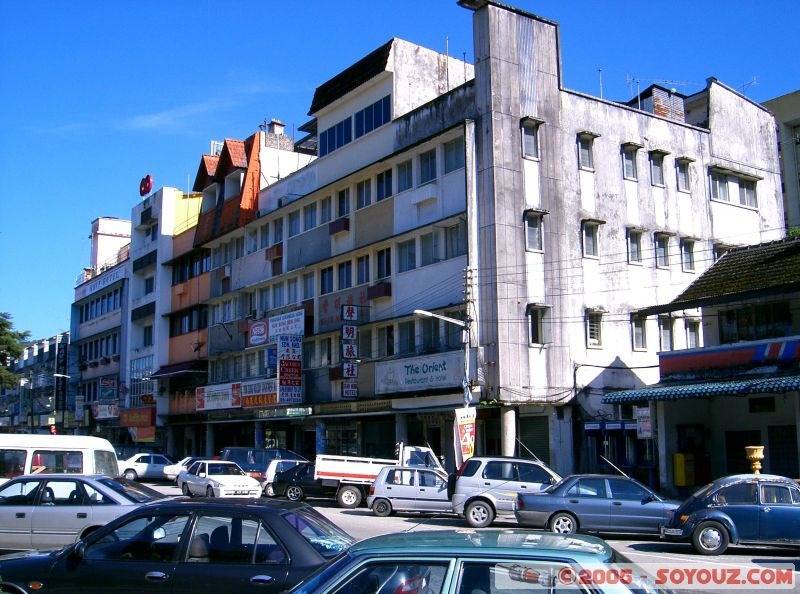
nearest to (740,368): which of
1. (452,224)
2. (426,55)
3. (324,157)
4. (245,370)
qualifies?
→ (452,224)

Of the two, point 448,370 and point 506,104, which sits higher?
point 506,104

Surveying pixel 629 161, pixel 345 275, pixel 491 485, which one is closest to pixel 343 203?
pixel 345 275

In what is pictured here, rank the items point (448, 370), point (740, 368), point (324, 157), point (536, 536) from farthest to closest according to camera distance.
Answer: point (324, 157) → point (448, 370) → point (740, 368) → point (536, 536)

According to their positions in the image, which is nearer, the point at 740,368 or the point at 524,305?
the point at 740,368

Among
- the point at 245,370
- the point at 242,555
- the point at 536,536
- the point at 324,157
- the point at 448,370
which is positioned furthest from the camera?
the point at 245,370

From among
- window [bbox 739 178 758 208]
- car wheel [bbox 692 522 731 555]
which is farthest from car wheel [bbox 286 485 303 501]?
window [bbox 739 178 758 208]

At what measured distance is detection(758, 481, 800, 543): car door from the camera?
615 inches

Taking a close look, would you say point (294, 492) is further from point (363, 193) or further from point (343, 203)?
point (343, 203)

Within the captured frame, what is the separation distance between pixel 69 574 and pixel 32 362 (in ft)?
289

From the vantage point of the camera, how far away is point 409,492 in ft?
81.3

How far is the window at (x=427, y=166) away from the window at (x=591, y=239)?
638 cm

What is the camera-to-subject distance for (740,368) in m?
26.0

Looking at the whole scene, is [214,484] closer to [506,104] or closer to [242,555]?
[506,104]

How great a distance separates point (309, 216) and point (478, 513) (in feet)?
79.7
